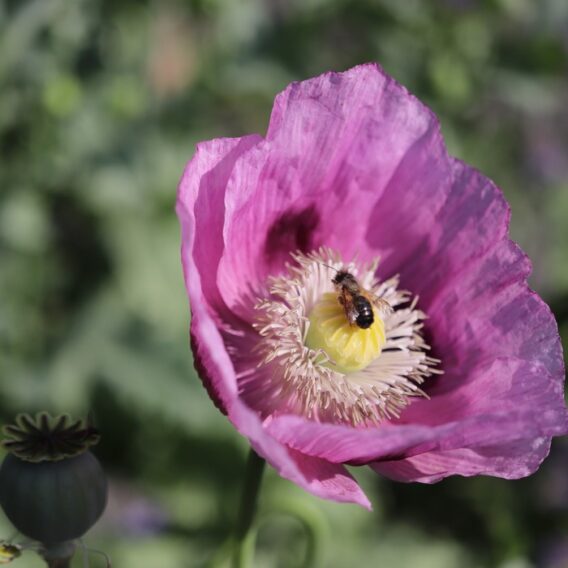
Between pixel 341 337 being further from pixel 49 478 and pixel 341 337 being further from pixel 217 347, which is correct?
pixel 49 478

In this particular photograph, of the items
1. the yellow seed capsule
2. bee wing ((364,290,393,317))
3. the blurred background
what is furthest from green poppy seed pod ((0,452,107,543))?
the blurred background

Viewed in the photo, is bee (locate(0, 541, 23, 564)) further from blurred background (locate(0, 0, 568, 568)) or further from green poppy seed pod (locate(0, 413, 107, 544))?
blurred background (locate(0, 0, 568, 568))

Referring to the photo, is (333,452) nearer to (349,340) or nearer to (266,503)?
(349,340)

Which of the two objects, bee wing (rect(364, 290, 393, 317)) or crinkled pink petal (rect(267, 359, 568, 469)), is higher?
bee wing (rect(364, 290, 393, 317))

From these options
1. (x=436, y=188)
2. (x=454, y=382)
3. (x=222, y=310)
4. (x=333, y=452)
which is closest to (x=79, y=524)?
(x=333, y=452)

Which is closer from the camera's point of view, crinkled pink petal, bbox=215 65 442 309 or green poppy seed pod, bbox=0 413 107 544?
green poppy seed pod, bbox=0 413 107 544
